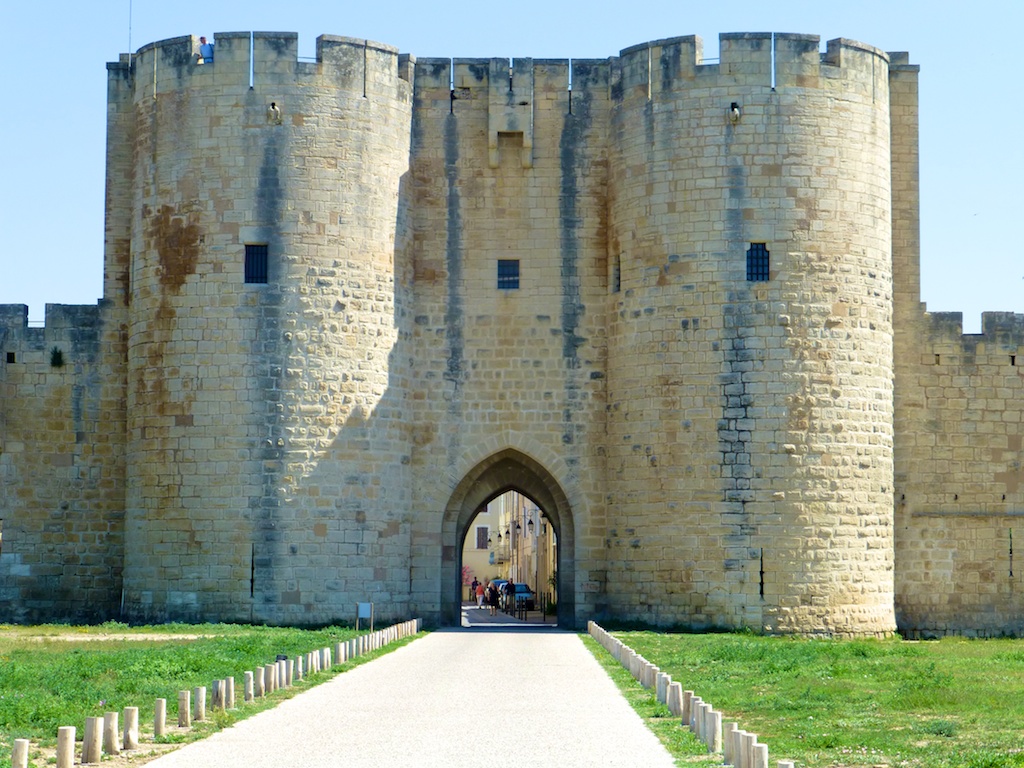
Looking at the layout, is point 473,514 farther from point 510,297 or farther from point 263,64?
point 263,64

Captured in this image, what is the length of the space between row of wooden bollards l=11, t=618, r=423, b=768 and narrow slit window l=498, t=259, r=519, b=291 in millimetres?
9320

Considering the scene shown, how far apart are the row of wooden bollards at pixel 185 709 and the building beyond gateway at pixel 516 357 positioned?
6877mm

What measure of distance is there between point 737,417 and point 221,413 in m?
8.40

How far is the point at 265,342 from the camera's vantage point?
27406 millimetres

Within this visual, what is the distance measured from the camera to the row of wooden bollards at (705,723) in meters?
10.4

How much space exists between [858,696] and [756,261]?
12300mm

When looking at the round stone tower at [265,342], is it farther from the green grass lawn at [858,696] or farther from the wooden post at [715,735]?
the wooden post at [715,735]

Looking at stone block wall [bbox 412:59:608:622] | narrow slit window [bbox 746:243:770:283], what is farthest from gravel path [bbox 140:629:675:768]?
narrow slit window [bbox 746:243:770:283]

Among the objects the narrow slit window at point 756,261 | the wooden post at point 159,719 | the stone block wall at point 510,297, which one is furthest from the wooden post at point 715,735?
the stone block wall at point 510,297

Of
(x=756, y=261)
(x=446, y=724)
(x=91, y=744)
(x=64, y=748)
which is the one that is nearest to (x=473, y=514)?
(x=756, y=261)

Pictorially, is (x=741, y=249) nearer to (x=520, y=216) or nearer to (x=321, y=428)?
(x=520, y=216)

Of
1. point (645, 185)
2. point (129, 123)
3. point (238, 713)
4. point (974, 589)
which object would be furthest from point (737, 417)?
point (238, 713)

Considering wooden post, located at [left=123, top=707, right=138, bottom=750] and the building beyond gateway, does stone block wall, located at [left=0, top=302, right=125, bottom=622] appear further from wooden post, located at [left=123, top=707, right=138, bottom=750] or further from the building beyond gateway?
wooden post, located at [left=123, top=707, right=138, bottom=750]

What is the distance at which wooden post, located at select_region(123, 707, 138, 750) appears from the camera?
1249 centimetres
